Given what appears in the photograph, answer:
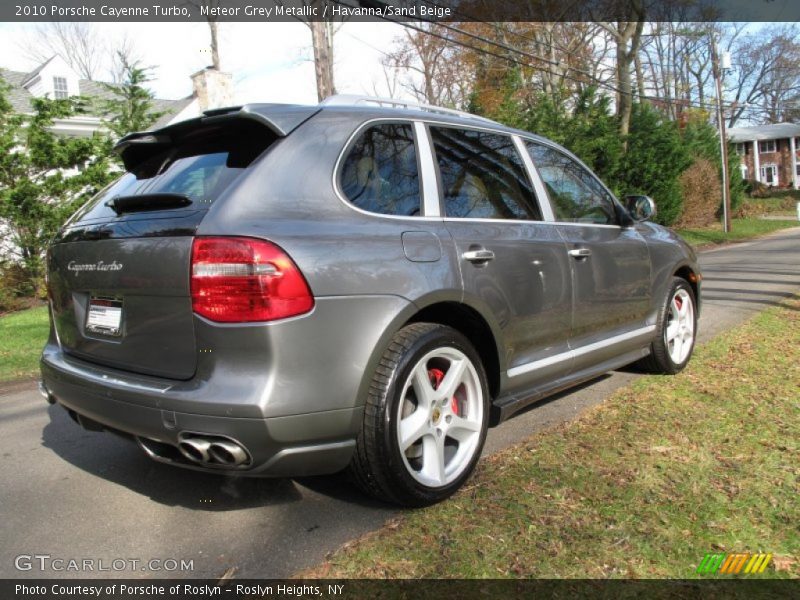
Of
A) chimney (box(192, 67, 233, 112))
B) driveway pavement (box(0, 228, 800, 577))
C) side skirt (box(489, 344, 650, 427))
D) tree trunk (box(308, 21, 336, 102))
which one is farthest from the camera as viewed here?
chimney (box(192, 67, 233, 112))

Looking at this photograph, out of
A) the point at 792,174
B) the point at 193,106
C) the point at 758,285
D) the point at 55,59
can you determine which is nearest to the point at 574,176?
the point at 758,285

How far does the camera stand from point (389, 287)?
106 inches

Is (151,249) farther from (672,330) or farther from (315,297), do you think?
(672,330)

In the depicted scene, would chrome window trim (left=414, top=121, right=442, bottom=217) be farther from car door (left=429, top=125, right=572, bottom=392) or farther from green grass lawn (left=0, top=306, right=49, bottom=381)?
green grass lawn (left=0, top=306, right=49, bottom=381)

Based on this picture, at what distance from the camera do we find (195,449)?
7.95 ft

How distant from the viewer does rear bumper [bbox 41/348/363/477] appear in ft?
7.79

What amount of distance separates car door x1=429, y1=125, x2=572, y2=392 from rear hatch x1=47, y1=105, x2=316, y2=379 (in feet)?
2.99

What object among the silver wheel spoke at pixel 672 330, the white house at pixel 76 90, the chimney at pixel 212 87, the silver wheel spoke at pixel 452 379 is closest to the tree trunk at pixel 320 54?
the white house at pixel 76 90

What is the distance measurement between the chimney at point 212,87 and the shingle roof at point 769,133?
56731mm

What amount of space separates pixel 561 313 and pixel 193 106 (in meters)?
26.4

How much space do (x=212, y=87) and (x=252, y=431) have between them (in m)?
24.3

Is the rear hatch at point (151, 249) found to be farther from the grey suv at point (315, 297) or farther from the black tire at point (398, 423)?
the black tire at point (398, 423)

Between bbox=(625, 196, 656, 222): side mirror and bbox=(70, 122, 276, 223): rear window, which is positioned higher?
bbox=(70, 122, 276, 223): rear window

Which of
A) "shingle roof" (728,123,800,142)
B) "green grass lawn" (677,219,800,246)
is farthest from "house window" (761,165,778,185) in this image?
"green grass lawn" (677,219,800,246)
